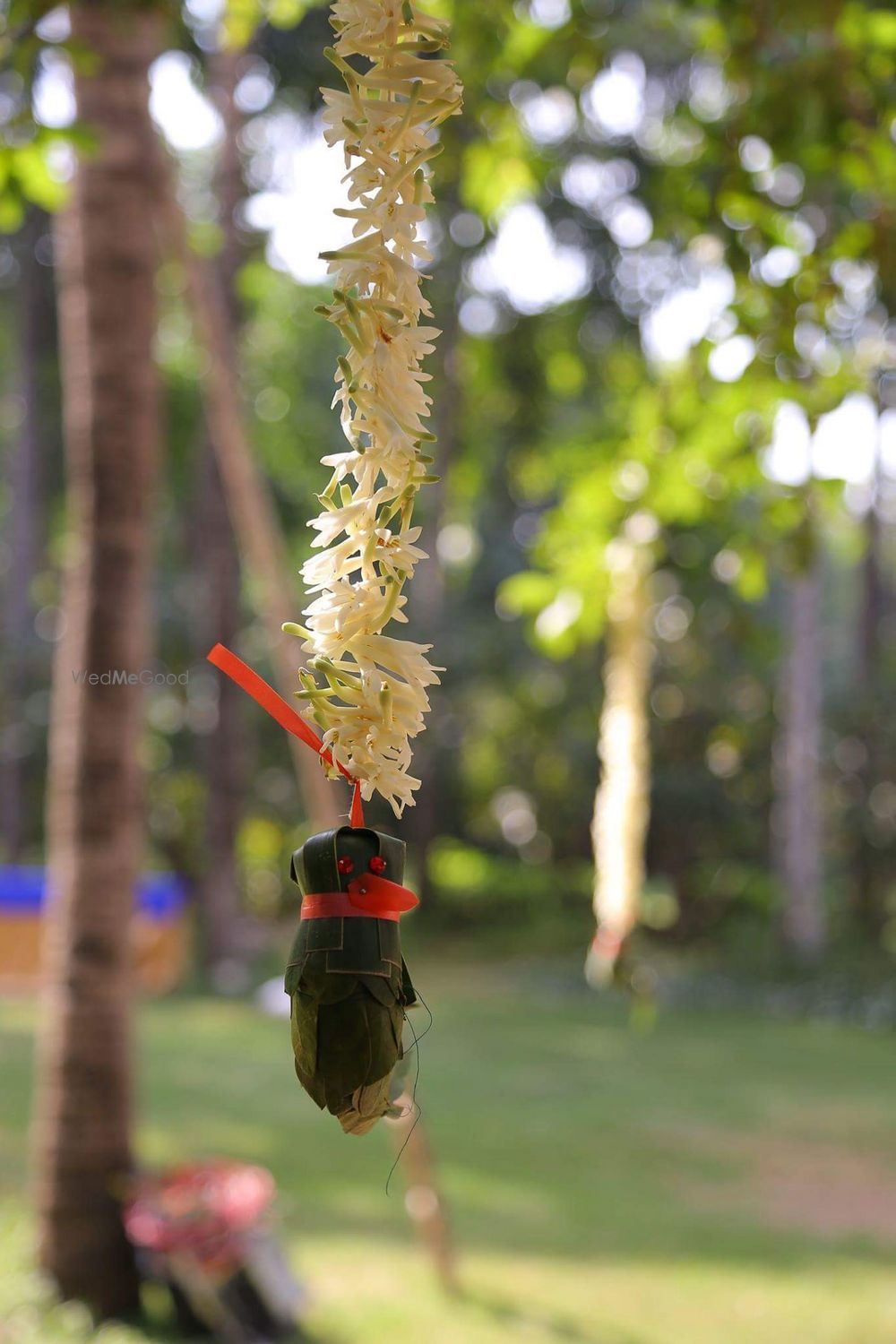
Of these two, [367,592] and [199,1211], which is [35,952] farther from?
[367,592]

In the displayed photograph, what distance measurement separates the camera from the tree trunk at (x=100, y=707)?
166 inches

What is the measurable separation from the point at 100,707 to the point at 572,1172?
392 cm

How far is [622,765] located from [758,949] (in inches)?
497

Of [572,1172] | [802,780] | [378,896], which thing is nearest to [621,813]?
[378,896]

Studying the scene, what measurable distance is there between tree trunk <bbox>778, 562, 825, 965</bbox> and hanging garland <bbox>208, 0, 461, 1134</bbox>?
11668 mm

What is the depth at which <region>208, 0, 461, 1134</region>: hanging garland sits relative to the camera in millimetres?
430

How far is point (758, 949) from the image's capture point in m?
13.0

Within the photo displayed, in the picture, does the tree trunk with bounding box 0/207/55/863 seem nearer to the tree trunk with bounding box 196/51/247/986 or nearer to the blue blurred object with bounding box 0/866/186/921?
the blue blurred object with bounding box 0/866/186/921

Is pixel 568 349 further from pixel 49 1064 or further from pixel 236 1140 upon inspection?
pixel 236 1140

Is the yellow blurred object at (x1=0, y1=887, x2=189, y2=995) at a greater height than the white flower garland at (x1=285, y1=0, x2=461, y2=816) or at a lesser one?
lesser

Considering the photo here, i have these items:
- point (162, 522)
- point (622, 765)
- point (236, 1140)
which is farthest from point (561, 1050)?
point (162, 522)

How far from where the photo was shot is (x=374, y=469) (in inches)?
17.3

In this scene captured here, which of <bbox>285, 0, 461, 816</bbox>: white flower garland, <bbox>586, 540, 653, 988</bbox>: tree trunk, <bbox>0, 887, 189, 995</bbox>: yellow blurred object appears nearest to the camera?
<bbox>285, 0, 461, 816</bbox>: white flower garland

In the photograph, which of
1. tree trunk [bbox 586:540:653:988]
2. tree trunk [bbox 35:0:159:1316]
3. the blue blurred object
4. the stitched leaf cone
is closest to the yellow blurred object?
the blue blurred object
